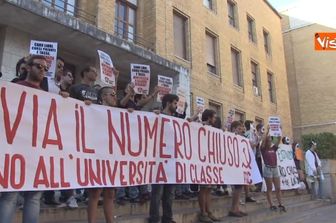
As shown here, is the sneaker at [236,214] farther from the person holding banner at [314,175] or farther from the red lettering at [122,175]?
the person holding banner at [314,175]

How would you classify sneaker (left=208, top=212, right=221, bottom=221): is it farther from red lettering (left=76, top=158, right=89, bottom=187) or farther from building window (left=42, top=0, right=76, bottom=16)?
building window (left=42, top=0, right=76, bottom=16)

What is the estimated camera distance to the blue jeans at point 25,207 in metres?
3.92

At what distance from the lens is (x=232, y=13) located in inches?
865

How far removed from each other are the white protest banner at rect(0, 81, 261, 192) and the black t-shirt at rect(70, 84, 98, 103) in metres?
0.24

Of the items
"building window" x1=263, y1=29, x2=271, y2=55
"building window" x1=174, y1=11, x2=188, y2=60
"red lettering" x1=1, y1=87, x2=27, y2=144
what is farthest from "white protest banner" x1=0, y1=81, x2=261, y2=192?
"building window" x1=263, y1=29, x2=271, y2=55

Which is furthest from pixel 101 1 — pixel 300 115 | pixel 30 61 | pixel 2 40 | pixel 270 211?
pixel 300 115

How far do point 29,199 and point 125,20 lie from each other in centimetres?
1090

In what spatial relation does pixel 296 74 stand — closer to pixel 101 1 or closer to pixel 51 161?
pixel 101 1

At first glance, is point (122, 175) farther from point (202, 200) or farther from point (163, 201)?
point (202, 200)

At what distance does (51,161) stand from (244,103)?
16754 mm

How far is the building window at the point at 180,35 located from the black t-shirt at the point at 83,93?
10661 millimetres

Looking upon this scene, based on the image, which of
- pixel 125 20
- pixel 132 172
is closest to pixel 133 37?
pixel 125 20

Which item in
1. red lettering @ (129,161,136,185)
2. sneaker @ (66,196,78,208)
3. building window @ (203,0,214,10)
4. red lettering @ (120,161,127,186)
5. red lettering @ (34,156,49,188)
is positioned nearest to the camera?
red lettering @ (34,156,49,188)

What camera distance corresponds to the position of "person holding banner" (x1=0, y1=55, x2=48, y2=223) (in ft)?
13.0
